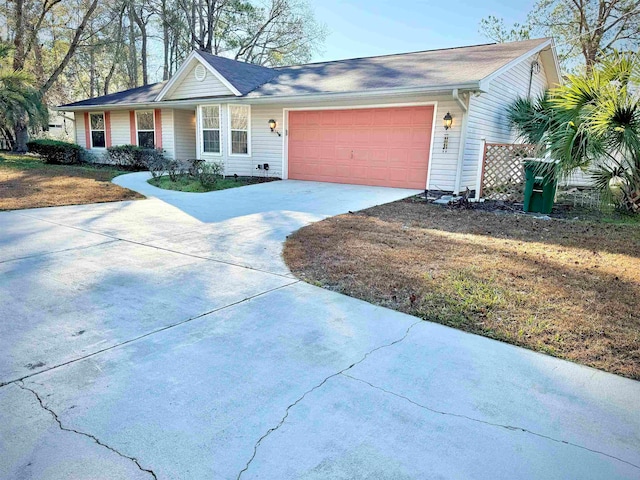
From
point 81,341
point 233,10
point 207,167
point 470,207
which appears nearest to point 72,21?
point 233,10

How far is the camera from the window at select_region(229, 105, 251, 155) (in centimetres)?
1335

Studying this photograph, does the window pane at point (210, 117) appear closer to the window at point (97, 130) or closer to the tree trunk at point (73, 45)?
the window at point (97, 130)

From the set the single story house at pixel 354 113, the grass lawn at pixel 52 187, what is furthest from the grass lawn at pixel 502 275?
the grass lawn at pixel 52 187

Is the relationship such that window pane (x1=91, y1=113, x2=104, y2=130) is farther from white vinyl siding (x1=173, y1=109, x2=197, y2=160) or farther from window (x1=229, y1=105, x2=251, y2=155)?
window (x1=229, y1=105, x2=251, y2=155)

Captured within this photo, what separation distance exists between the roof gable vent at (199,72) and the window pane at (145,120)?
2.90m

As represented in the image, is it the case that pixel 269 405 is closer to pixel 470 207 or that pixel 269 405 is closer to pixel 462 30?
pixel 470 207

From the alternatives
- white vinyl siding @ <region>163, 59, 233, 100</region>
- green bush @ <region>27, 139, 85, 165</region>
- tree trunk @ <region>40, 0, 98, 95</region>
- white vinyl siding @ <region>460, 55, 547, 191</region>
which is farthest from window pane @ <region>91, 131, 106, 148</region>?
white vinyl siding @ <region>460, 55, 547, 191</region>

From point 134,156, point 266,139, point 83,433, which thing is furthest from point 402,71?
point 83,433

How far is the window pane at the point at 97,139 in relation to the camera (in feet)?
56.9

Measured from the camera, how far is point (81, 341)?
9.14 ft

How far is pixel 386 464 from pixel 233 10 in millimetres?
29240

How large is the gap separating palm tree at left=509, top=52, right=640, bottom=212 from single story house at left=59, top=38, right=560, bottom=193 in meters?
2.65

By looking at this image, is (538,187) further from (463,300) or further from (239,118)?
(239,118)

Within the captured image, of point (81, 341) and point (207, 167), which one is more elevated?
point (207, 167)
